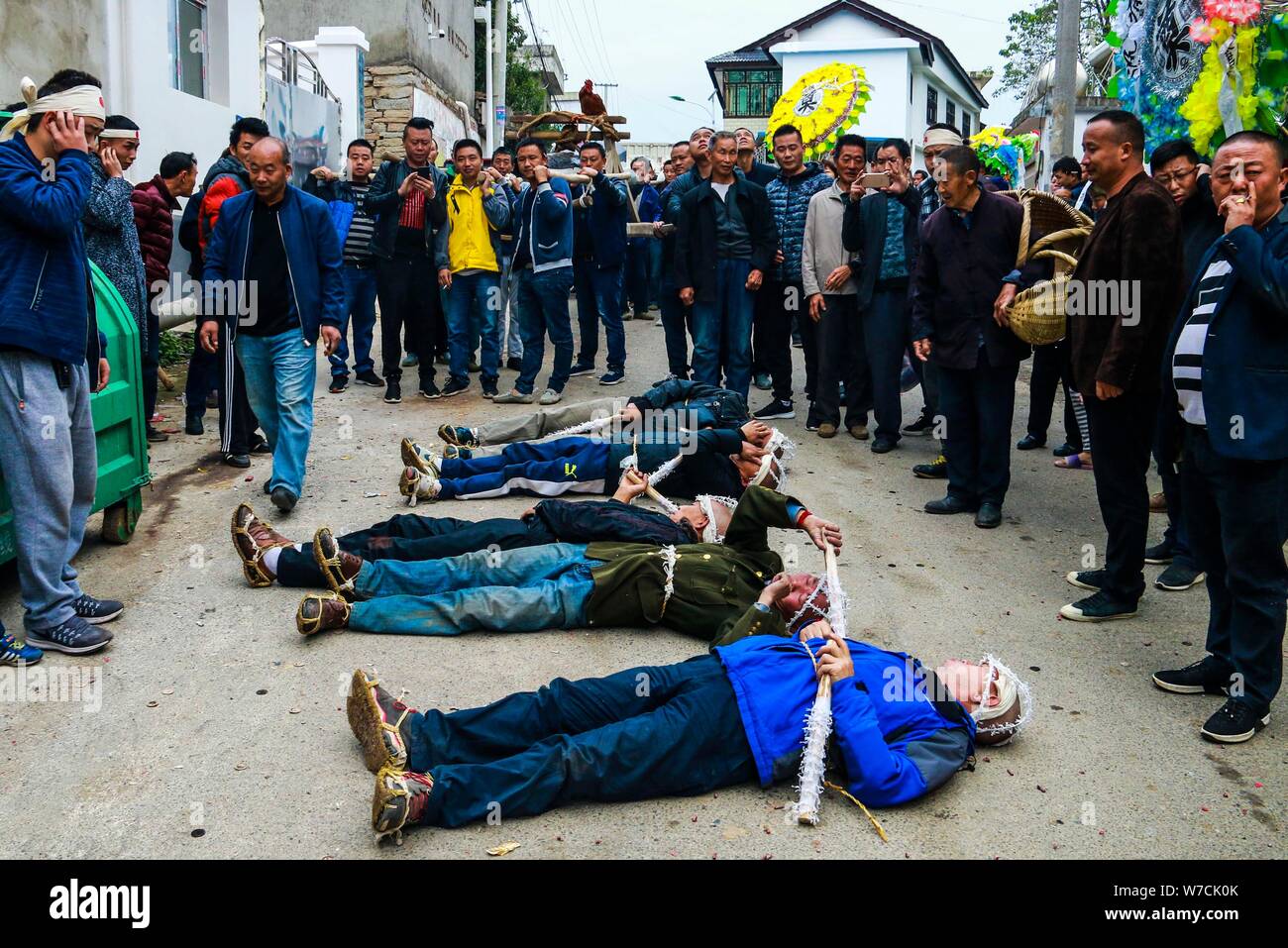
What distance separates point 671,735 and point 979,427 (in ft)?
13.5

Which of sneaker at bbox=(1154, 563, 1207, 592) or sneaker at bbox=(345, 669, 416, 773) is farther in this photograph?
sneaker at bbox=(1154, 563, 1207, 592)

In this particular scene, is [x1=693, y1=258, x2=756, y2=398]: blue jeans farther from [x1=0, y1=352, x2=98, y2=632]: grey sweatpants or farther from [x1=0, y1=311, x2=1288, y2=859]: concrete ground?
[x1=0, y1=352, x2=98, y2=632]: grey sweatpants

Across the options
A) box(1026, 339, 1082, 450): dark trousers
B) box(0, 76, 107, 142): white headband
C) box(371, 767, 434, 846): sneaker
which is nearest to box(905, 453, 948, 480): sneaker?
box(1026, 339, 1082, 450): dark trousers

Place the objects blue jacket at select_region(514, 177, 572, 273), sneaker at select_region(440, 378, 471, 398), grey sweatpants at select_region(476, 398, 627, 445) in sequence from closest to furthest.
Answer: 1. grey sweatpants at select_region(476, 398, 627, 445)
2. blue jacket at select_region(514, 177, 572, 273)
3. sneaker at select_region(440, 378, 471, 398)

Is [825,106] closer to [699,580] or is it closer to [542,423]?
[542,423]

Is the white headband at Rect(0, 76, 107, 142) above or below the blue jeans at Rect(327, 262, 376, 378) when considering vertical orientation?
above

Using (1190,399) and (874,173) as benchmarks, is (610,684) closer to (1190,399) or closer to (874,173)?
(1190,399)

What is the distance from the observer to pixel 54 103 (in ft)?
14.6

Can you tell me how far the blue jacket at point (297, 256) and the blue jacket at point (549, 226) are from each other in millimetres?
3113

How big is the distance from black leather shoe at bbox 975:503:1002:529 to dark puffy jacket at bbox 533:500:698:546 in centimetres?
219

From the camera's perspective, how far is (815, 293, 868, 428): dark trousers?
8.97 meters

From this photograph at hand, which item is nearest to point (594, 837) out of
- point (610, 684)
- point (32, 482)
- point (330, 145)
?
point (610, 684)

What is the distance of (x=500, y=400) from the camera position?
993 centimetres

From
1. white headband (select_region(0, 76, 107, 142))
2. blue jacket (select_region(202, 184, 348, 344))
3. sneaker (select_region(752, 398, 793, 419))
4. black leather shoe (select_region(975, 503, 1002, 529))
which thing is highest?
white headband (select_region(0, 76, 107, 142))
